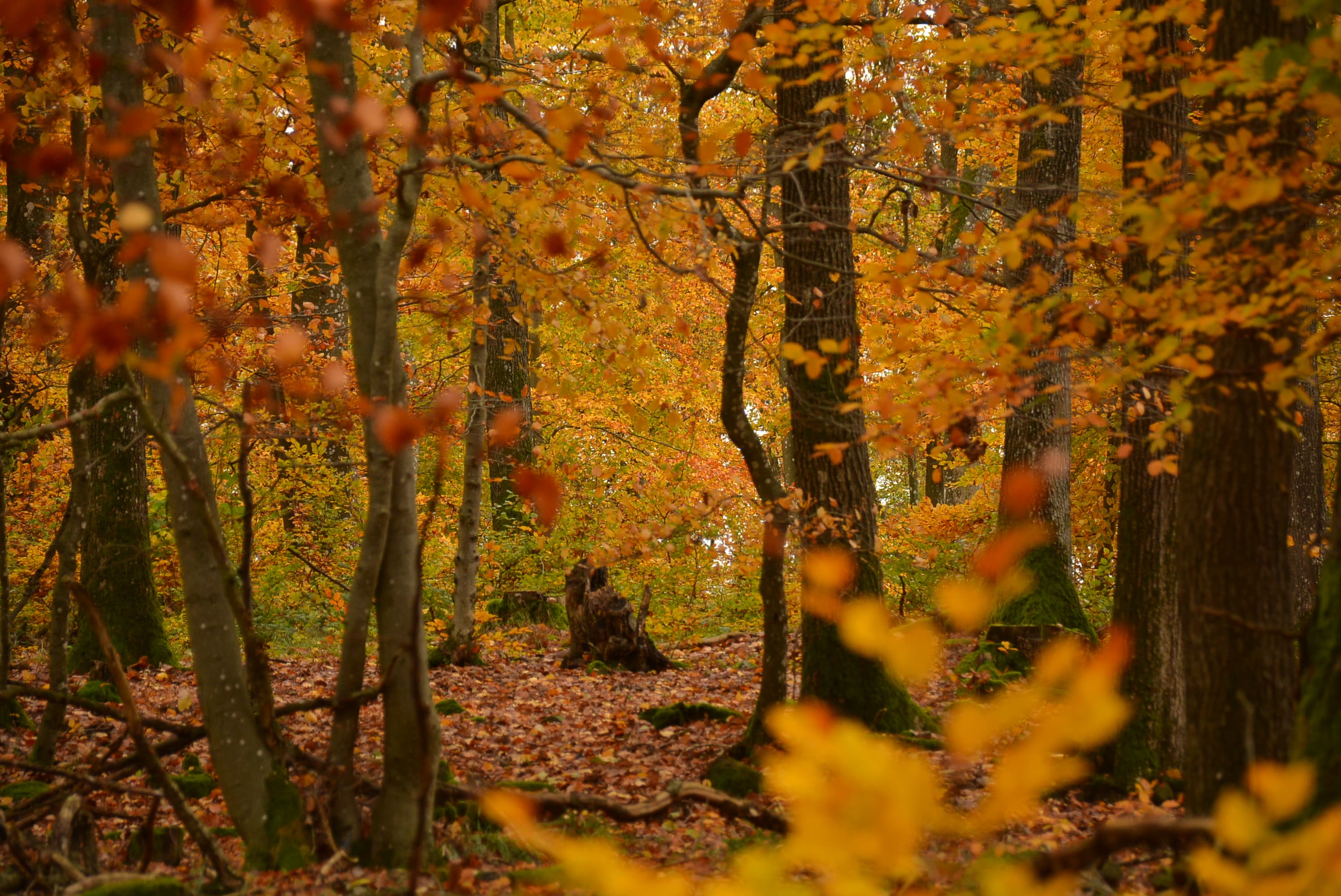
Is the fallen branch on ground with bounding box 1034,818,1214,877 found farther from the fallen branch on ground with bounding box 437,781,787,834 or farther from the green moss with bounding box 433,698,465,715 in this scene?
the green moss with bounding box 433,698,465,715

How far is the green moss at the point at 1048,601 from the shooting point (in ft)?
28.0

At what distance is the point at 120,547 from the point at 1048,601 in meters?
8.34

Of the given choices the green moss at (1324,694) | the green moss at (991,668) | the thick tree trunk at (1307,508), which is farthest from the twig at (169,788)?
the thick tree trunk at (1307,508)

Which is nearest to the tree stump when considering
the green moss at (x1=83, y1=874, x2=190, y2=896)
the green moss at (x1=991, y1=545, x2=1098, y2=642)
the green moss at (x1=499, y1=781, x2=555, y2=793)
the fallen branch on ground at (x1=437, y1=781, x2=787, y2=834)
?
the green moss at (x1=991, y1=545, x2=1098, y2=642)

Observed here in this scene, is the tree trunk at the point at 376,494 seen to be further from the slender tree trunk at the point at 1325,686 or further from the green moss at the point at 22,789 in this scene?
the slender tree trunk at the point at 1325,686

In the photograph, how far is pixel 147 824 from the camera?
13.3 ft

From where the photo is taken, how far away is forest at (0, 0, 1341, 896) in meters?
3.04

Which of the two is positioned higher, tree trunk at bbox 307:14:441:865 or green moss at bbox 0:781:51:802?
tree trunk at bbox 307:14:441:865

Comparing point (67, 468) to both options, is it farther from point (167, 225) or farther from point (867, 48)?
point (867, 48)

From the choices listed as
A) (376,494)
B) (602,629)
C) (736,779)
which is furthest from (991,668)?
(376,494)

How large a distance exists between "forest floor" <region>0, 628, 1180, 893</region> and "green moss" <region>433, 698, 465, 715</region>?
33 mm

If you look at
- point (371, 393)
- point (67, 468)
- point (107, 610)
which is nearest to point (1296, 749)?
point (371, 393)

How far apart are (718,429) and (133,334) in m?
11.2

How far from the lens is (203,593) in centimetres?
416
